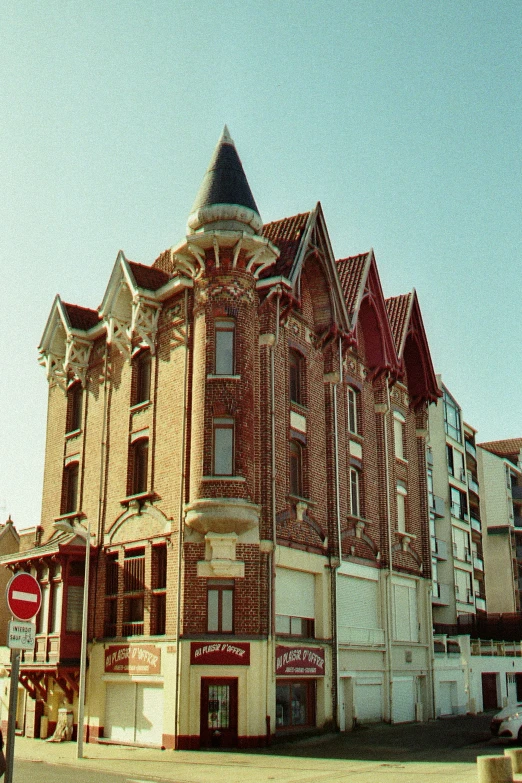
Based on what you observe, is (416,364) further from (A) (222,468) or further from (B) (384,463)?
(A) (222,468)

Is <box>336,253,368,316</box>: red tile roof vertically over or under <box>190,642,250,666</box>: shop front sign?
over

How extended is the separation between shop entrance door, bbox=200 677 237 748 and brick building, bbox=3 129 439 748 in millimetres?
48

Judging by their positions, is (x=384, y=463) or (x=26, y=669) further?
(x=384, y=463)

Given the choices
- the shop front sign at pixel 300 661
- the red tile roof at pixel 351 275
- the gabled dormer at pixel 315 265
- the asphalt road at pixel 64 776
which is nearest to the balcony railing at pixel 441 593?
the red tile roof at pixel 351 275

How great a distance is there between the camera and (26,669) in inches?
1111

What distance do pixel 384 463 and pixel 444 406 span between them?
2551cm

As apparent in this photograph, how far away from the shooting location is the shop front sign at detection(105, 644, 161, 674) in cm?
2510

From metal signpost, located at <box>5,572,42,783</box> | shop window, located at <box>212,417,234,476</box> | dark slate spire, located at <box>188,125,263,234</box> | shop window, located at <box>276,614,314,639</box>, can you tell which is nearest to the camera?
metal signpost, located at <box>5,572,42,783</box>

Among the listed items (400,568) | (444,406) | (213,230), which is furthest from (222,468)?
(444,406)

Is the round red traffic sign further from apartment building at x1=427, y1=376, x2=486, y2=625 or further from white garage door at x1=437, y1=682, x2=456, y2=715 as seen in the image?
apartment building at x1=427, y1=376, x2=486, y2=625

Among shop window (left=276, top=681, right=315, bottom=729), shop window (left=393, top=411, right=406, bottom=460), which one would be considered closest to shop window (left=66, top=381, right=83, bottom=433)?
shop window (left=276, top=681, right=315, bottom=729)

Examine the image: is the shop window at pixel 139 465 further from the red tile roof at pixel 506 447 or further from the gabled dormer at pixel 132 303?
the red tile roof at pixel 506 447

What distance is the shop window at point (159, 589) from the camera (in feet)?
84.8

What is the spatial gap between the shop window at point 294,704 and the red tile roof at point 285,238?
13.5 meters
